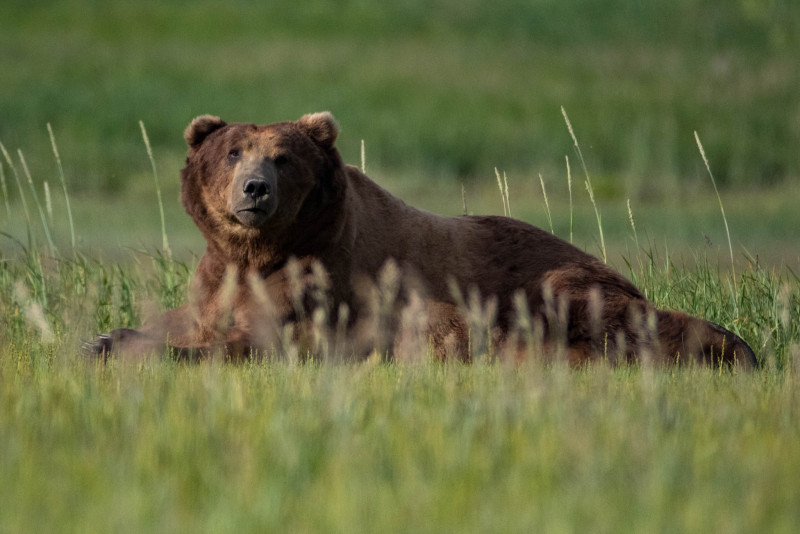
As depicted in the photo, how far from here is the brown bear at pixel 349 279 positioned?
5.01m

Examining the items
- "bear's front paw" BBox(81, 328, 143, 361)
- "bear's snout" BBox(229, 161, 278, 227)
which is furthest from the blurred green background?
"bear's snout" BBox(229, 161, 278, 227)

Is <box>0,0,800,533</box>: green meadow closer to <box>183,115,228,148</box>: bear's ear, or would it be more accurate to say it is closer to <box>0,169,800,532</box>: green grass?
<box>0,169,800,532</box>: green grass

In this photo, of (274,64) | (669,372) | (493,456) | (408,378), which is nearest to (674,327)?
(669,372)

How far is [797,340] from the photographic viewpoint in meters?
5.54

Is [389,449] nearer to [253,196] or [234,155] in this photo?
[253,196]

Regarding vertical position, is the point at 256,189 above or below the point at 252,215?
above

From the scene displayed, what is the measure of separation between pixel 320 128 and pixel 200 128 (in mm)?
629

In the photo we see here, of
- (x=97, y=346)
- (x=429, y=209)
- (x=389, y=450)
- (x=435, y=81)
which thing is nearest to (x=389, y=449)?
(x=389, y=450)

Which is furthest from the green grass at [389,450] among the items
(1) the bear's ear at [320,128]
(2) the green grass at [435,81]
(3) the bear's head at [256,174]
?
(2) the green grass at [435,81]

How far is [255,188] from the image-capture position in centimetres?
487

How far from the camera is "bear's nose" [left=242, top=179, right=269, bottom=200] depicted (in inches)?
191

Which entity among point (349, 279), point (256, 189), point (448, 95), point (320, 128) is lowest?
point (349, 279)

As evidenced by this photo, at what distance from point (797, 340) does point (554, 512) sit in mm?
3615

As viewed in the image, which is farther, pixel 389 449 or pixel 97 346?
pixel 97 346
